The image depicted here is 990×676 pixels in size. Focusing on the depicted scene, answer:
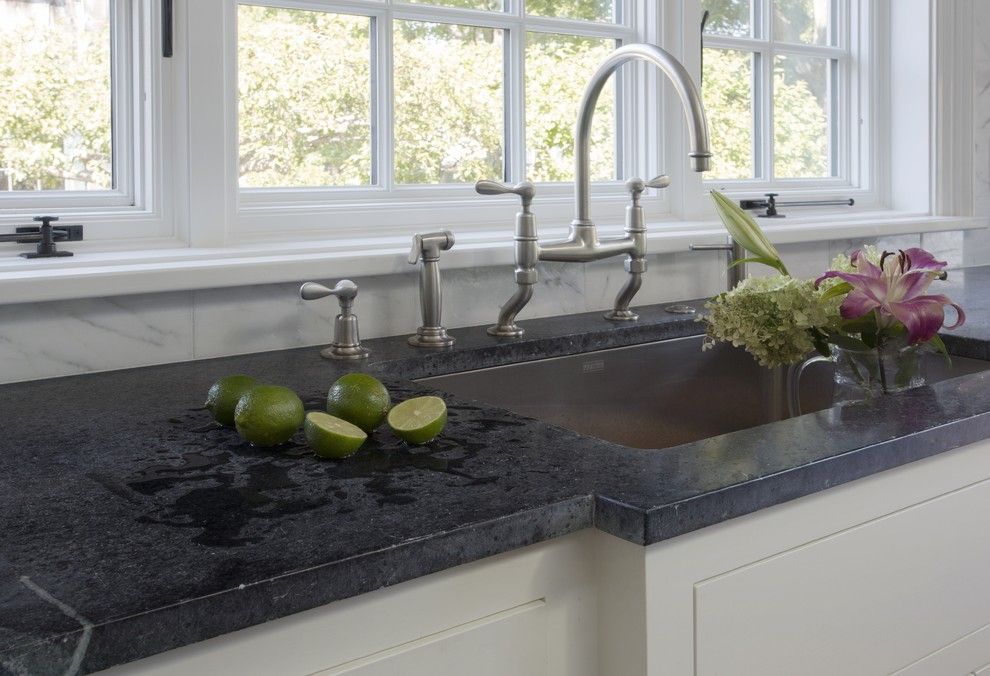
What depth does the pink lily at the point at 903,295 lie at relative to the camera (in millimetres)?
1311

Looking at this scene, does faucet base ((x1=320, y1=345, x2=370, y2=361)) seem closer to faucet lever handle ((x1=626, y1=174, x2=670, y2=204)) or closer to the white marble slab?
the white marble slab

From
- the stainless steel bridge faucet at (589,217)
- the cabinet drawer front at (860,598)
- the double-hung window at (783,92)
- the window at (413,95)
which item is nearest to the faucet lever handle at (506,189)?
the stainless steel bridge faucet at (589,217)

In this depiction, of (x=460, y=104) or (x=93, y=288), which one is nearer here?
(x=93, y=288)

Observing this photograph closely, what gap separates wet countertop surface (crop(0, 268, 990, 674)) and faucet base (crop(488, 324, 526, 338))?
1.24 ft

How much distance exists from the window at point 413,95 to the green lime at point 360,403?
2.56ft

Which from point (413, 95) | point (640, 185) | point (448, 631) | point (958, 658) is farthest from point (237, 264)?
point (958, 658)

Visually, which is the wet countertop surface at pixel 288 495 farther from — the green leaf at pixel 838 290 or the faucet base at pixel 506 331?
the faucet base at pixel 506 331

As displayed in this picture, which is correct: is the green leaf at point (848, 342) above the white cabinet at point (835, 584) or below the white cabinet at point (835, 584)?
above

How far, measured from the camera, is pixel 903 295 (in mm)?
1333

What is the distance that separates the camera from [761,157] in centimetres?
267

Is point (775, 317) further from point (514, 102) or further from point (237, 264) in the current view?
point (514, 102)

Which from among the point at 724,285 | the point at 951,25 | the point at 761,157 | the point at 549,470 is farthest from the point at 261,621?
the point at 951,25

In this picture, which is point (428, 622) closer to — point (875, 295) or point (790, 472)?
point (790, 472)

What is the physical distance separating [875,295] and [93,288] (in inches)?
39.7
